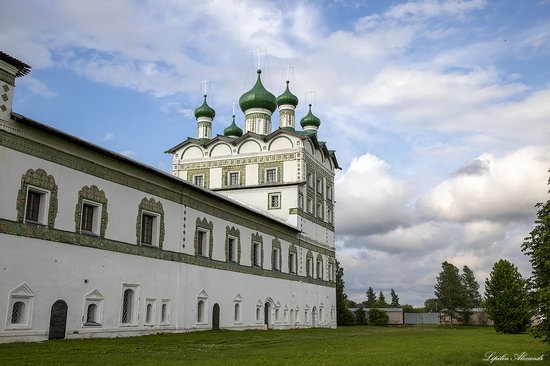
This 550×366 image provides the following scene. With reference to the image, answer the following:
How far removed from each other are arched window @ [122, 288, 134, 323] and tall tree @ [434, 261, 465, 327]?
131ft

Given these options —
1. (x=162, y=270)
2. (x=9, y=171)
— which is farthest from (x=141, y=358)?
(x=162, y=270)

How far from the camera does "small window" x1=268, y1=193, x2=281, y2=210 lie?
1518 inches

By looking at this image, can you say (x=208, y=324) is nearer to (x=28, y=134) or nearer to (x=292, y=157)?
(x=28, y=134)

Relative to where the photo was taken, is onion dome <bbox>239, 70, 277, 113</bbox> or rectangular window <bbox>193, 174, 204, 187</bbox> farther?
onion dome <bbox>239, 70, 277, 113</bbox>

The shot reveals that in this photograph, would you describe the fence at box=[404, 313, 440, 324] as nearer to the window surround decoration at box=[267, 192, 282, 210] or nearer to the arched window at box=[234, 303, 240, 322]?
the window surround decoration at box=[267, 192, 282, 210]

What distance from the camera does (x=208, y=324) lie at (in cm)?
2631

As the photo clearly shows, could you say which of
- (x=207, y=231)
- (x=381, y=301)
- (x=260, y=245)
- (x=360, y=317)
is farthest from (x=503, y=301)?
(x=381, y=301)

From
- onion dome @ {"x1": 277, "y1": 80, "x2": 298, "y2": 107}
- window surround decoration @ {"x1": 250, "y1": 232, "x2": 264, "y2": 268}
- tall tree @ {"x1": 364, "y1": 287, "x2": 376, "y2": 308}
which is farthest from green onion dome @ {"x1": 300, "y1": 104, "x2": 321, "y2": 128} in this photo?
tall tree @ {"x1": 364, "y1": 287, "x2": 376, "y2": 308}

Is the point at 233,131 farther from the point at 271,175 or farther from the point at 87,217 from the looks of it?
the point at 87,217

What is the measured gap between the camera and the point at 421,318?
210ft

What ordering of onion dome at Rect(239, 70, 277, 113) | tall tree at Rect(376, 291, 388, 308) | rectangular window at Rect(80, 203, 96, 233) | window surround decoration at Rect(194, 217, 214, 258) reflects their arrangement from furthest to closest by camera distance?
tall tree at Rect(376, 291, 388, 308), onion dome at Rect(239, 70, 277, 113), window surround decoration at Rect(194, 217, 214, 258), rectangular window at Rect(80, 203, 96, 233)

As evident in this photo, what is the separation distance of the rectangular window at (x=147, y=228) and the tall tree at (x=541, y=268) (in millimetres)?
14581

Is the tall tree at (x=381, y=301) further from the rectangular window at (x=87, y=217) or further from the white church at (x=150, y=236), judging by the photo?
the rectangular window at (x=87, y=217)

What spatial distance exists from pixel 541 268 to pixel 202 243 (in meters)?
17.3
